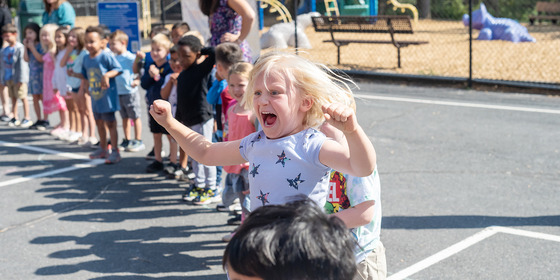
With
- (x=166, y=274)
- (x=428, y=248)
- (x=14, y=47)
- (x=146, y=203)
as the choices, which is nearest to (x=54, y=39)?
(x=14, y=47)

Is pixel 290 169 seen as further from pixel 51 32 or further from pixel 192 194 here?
pixel 51 32

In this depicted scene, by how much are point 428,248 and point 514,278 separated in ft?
2.42

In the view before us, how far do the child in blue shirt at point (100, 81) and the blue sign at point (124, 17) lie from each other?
12.3 feet

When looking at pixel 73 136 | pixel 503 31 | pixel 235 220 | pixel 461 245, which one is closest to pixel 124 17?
pixel 73 136

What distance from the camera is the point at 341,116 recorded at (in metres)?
2.17

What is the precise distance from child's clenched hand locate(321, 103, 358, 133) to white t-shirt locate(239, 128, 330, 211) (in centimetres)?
42

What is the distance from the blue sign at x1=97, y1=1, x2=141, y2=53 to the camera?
11.7m

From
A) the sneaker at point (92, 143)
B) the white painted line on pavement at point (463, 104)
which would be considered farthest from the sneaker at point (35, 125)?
the white painted line on pavement at point (463, 104)

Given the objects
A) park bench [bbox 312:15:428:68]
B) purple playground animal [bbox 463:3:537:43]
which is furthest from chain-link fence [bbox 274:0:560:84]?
park bench [bbox 312:15:428:68]

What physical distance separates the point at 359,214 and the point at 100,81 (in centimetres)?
576

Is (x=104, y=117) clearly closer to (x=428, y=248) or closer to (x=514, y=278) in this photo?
(x=428, y=248)

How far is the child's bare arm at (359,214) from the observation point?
2.79m

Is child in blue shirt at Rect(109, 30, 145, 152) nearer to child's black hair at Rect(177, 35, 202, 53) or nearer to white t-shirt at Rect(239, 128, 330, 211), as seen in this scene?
child's black hair at Rect(177, 35, 202, 53)

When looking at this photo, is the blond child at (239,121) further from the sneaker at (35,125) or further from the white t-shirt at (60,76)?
the sneaker at (35,125)
